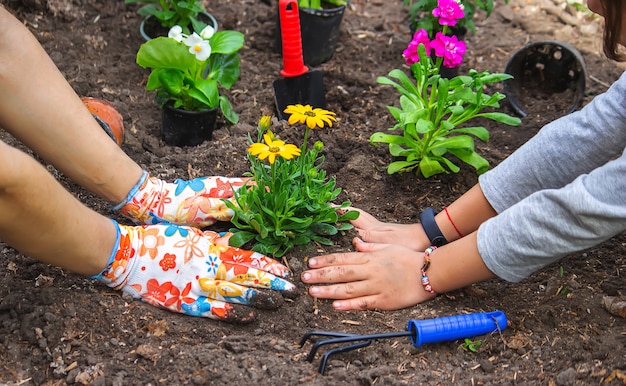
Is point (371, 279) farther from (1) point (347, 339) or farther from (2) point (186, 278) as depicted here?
(2) point (186, 278)

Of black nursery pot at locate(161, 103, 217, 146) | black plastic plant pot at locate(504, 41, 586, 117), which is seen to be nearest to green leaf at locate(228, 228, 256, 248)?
black nursery pot at locate(161, 103, 217, 146)

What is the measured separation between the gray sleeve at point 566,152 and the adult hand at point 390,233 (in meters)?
0.25

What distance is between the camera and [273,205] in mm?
2049

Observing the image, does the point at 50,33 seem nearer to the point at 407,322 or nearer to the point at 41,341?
the point at 41,341

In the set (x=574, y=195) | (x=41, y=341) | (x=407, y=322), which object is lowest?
(x=407, y=322)

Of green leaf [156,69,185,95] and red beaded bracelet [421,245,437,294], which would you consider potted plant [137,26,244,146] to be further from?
red beaded bracelet [421,245,437,294]

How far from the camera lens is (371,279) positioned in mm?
2012

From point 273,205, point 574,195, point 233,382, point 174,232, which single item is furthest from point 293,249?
point 574,195

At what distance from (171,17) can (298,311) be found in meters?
1.52

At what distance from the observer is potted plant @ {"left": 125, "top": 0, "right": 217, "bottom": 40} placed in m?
2.92

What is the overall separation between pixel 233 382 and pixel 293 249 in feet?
1.77

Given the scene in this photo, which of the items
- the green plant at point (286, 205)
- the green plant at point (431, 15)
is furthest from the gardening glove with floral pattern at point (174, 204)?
the green plant at point (431, 15)

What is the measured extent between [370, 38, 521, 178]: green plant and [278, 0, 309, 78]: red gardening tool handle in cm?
43

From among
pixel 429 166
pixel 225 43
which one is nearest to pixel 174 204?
pixel 225 43
